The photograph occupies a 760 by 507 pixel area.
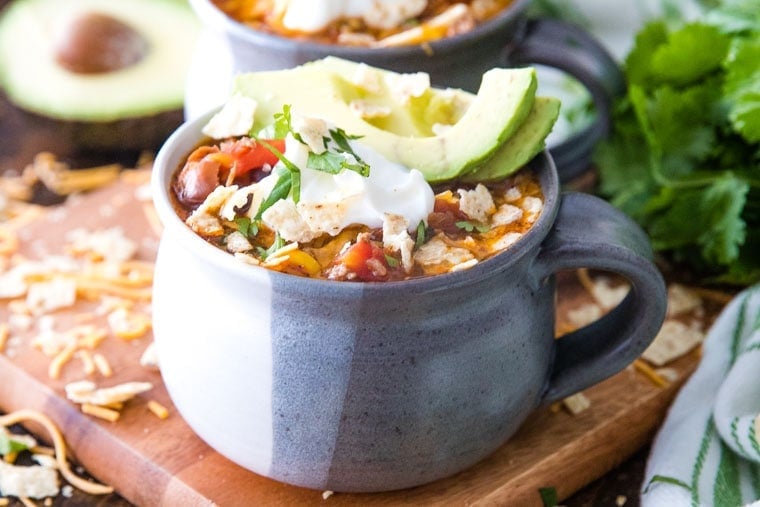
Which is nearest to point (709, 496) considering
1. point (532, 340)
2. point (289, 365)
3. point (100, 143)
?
point (532, 340)

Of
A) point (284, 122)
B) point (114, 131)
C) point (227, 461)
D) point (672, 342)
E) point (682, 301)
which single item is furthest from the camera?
point (114, 131)

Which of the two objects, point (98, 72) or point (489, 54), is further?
point (98, 72)

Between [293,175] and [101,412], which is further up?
[293,175]

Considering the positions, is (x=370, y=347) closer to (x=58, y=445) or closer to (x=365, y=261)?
(x=365, y=261)

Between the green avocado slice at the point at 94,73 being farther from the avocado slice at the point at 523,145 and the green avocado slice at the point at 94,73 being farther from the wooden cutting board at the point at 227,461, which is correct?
the avocado slice at the point at 523,145

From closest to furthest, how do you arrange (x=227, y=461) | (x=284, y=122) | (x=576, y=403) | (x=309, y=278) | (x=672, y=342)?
(x=309, y=278) → (x=284, y=122) → (x=227, y=461) → (x=576, y=403) → (x=672, y=342)

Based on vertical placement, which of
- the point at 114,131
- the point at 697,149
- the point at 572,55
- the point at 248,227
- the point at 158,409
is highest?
the point at 248,227

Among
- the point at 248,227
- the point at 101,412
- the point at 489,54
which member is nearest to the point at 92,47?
the point at 489,54
